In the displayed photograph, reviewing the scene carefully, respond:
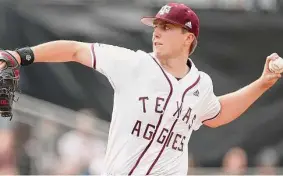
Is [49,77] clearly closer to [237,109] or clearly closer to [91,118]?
[91,118]

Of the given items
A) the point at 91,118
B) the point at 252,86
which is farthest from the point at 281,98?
the point at 252,86

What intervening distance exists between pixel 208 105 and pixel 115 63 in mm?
732

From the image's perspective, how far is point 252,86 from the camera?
5207 mm

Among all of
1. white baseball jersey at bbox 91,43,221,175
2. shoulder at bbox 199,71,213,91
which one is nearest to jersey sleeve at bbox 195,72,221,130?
shoulder at bbox 199,71,213,91

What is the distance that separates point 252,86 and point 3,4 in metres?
3.55

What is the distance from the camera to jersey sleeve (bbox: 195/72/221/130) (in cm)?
494

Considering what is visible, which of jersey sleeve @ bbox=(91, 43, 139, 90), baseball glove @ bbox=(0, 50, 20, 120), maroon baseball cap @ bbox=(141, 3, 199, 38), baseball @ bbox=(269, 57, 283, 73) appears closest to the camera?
baseball glove @ bbox=(0, 50, 20, 120)

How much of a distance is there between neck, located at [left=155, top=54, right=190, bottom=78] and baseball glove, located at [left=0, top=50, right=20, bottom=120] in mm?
822

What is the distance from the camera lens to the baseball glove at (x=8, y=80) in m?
4.39

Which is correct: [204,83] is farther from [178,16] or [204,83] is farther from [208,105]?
[178,16]

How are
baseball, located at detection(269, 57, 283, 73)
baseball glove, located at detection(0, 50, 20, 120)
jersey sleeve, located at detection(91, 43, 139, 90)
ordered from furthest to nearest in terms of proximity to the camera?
baseball, located at detection(269, 57, 283, 73)
jersey sleeve, located at detection(91, 43, 139, 90)
baseball glove, located at detection(0, 50, 20, 120)

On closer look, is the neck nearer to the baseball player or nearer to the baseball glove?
the baseball player

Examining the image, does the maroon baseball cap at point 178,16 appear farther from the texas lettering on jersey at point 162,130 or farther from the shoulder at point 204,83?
the texas lettering on jersey at point 162,130

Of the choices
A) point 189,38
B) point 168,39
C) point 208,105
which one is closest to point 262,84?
point 208,105
